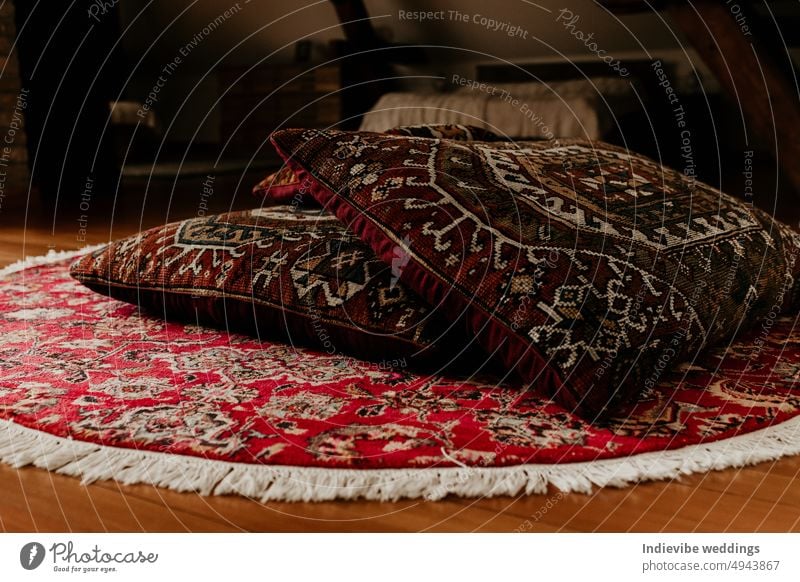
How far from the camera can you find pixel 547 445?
86cm

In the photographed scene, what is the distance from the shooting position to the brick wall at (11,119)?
321 cm

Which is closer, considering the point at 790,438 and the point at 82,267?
the point at 790,438

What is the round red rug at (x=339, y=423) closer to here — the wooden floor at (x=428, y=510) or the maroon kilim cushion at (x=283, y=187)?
the wooden floor at (x=428, y=510)

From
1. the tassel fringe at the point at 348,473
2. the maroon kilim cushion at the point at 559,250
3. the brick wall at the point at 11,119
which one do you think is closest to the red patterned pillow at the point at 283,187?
the maroon kilim cushion at the point at 559,250

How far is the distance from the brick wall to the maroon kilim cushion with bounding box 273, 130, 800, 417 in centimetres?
249

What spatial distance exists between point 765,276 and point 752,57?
122 cm

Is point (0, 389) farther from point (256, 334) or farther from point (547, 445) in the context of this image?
point (547, 445)

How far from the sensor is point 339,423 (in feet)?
2.99

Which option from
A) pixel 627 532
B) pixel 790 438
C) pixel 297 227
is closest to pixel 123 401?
pixel 297 227

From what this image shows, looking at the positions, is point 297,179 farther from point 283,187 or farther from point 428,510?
point 428,510

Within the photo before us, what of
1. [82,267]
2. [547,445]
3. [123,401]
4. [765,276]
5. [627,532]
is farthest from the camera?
[82,267]

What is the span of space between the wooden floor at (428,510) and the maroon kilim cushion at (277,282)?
1.04ft

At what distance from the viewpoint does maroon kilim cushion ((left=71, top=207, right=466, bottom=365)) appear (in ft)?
3.49

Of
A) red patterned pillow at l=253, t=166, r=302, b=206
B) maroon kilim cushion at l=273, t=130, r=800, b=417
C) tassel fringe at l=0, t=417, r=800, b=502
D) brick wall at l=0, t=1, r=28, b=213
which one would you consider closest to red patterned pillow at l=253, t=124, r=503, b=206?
Result: red patterned pillow at l=253, t=166, r=302, b=206
